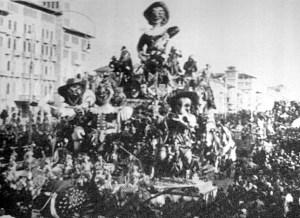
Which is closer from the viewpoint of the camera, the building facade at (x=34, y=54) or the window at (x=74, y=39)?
the building facade at (x=34, y=54)

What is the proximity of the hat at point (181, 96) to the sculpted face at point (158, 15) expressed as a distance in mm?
667

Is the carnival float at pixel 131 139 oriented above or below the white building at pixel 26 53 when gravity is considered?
below

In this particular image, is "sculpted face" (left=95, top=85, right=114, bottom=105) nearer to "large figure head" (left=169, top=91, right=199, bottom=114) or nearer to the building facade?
the building facade

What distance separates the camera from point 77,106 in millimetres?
4512

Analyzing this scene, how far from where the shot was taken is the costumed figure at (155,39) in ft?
14.5

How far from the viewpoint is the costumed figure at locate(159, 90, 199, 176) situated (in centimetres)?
444

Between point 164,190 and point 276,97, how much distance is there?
1337 mm

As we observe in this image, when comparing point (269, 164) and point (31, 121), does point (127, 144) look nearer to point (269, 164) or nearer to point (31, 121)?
point (31, 121)

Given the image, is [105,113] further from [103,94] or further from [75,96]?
[75,96]

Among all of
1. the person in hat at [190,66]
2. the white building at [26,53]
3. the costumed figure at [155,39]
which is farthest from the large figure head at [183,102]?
the white building at [26,53]

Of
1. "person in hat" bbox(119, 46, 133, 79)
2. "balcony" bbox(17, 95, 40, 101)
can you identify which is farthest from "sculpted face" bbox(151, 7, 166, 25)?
"balcony" bbox(17, 95, 40, 101)

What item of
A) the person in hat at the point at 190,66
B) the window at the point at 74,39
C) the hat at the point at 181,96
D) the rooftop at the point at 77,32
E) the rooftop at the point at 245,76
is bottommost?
the hat at the point at 181,96

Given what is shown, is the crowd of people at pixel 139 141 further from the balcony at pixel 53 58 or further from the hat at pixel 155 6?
the balcony at pixel 53 58

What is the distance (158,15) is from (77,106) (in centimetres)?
113
